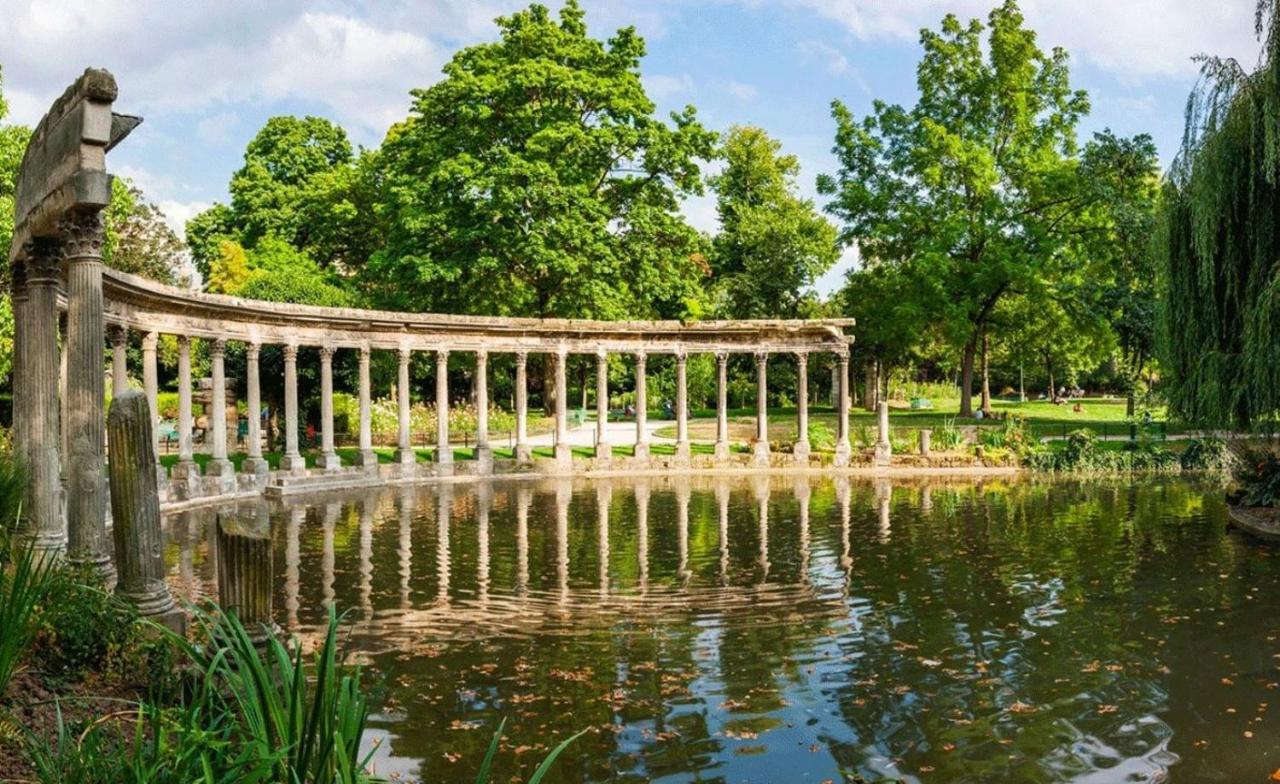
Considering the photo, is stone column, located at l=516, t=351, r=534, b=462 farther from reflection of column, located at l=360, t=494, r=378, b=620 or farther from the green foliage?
the green foliage

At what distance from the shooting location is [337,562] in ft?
51.7

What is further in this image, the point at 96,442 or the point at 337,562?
the point at 337,562

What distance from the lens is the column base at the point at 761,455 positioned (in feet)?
107

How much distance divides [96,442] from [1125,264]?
125 ft

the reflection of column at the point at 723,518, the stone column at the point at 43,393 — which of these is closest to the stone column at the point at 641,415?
the reflection of column at the point at 723,518

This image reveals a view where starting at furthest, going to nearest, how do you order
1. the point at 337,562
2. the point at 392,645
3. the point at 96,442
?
the point at 337,562 → the point at 392,645 → the point at 96,442

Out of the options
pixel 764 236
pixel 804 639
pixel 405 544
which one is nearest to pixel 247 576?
pixel 804 639

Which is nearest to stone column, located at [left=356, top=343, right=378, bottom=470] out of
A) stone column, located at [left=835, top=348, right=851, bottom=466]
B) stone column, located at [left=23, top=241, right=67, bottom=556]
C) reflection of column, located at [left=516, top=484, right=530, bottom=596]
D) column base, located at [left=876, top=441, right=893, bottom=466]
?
reflection of column, located at [left=516, top=484, right=530, bottom=596]

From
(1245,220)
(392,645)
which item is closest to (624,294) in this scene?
(1245,220)

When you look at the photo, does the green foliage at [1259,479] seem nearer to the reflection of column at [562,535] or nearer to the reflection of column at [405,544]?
the reflection of column at [562,535]

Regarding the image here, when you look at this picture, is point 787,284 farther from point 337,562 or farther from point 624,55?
point 337,562

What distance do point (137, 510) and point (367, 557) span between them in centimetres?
805

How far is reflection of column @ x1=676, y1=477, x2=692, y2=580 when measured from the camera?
15216mm

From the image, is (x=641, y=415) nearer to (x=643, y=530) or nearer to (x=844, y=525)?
(x=643, y=530)
